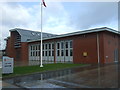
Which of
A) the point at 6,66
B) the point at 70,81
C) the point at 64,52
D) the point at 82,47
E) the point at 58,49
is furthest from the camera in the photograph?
the point at 58,49

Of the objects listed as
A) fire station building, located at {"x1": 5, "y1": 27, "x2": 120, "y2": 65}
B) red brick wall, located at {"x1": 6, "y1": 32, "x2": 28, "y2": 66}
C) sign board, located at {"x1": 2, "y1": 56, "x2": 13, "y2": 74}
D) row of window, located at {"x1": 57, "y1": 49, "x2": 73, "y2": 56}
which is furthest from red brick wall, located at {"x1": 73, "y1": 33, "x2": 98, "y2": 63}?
red brick wall, located at {"x1": 6, "y1": 32, "x2": 28, "y2": 66}

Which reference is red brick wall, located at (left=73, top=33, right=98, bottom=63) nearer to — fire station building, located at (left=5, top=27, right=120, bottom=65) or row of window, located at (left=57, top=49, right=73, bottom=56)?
fire station building, located at (left=5, top=27, right=120, bottom=65)

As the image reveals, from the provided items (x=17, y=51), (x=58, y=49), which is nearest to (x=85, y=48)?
(x=58, y=49)

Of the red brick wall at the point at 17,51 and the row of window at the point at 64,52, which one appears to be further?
the red brick wall at the point at 17,51

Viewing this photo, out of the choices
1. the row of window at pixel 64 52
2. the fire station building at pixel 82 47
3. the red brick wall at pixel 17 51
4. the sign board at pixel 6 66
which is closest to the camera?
the sign board at pixel 6 66

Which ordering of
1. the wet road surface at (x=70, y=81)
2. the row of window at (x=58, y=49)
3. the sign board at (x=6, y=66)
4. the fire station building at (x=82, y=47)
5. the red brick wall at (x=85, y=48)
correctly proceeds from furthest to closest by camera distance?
1. the row of window at (x=58, y=49)
2. the red brick wall at (x=85, y=48)
3. the fire station building at (x=82, y=47)
4. the sign board at (x=6, y=66)
5. the wet road surface at (x=70, y=81)

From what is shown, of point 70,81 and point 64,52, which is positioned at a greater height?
point 64,52

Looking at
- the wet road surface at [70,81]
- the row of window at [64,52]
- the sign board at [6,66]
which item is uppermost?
the row of window at [64,52]

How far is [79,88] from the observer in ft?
23.7

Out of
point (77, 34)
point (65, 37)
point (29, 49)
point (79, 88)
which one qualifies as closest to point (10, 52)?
point (29, 49)

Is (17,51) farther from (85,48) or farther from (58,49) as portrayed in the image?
(85,48)

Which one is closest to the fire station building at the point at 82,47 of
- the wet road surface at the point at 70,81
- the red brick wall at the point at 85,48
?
the red brick wall at the point at 85,48

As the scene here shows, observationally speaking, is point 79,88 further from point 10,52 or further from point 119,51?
point 10,52

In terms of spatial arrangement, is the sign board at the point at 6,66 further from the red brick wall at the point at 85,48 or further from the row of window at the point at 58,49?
the row of window at the point at 58,49
